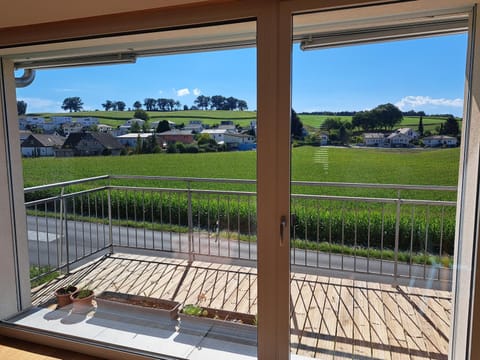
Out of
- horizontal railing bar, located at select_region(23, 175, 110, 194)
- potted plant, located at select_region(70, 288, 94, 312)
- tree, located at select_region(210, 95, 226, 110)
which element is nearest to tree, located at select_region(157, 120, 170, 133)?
tree, located at select_region(210, 95, 226, 110)

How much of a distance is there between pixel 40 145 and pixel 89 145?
417mm

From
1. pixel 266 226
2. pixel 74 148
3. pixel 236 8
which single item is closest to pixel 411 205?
pixel 266 226

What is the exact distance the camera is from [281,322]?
1.80 meters

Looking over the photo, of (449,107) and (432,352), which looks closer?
(449,107)

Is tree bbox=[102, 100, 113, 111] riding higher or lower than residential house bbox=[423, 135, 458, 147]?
higher

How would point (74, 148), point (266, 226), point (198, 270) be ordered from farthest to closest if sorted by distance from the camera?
point (198, 270)
point (74, 148)
point (266, 226)

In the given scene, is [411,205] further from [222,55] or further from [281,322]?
[222,55]

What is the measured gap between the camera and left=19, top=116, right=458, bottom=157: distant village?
209 cm

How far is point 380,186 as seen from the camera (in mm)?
1791

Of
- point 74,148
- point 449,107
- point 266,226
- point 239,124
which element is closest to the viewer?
point 449,107

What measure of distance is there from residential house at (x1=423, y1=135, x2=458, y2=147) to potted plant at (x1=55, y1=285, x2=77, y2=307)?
8.97ft

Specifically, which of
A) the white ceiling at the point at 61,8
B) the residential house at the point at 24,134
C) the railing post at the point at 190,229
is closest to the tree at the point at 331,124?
the white ceiling at the point at 61,8

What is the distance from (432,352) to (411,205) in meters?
0.83

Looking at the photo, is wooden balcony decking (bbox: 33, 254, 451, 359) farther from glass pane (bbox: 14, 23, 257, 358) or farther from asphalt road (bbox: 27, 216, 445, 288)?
asphalt road (bbox: 27, 216, 445, 288)
